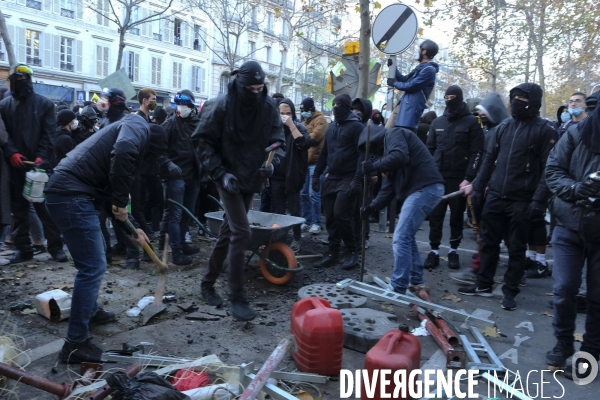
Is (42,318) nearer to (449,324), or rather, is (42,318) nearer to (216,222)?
(216,222)

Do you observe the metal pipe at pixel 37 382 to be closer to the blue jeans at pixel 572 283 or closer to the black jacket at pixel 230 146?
the black jacket at pixel 230 146

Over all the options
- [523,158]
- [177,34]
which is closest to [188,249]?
[523,158]

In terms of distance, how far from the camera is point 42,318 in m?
4.52

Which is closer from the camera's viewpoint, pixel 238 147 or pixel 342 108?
pixel 238 147

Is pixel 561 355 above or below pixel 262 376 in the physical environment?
below

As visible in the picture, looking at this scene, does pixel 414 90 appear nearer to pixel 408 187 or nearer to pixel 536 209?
pixel 408 187

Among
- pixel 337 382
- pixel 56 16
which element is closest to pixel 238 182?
pixel 337 382

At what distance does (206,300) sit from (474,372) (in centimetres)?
259

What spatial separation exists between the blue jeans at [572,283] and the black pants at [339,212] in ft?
9.67

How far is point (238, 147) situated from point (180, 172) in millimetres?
1918

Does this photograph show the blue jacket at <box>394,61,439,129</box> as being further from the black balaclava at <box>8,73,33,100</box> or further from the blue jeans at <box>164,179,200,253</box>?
the black balaclava at <box>8,73,33,100</box>

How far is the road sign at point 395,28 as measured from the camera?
631 centimetres

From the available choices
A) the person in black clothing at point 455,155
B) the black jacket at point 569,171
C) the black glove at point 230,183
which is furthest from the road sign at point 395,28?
the black glove at point 230,183

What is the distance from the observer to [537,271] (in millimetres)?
6719
